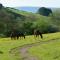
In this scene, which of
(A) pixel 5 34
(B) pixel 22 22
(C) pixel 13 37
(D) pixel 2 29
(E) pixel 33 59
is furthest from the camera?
(B) pixel 22 22

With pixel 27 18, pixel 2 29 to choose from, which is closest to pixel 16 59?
pixel 2 29

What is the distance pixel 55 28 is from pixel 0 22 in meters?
28.1

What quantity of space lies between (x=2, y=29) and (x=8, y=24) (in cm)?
1207

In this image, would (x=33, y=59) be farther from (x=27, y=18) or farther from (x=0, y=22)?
(x=27, y=18)

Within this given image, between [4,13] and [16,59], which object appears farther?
[4,13]

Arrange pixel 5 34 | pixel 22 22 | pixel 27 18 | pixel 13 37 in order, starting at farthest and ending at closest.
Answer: pixel 27 18 < pixel 22 22 < pixel 5 34 < pixel 13 37

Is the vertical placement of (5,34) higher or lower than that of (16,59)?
lower

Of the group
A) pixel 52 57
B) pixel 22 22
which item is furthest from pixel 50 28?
pixel 52 57

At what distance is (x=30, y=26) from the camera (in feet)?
482

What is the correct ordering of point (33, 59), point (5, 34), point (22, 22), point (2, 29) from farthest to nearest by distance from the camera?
point (22, 22), point (2, 29), point (5, 34), point (33, 59)

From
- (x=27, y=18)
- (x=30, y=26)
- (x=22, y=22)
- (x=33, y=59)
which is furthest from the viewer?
(x=27, y=18)

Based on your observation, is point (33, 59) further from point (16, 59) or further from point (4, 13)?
point (4, 13)

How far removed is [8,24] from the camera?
149m

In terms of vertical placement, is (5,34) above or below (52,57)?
below
